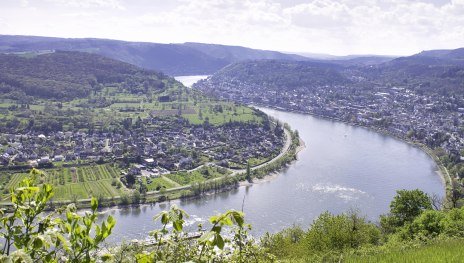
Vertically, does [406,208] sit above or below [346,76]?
below

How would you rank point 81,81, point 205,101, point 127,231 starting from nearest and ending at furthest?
point 127,231 < point 205,101 < point 81,81

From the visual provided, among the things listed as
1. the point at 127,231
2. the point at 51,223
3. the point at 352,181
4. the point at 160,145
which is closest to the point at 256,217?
the point at 127,231

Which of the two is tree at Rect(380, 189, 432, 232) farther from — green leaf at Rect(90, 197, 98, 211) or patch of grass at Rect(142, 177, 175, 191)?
patch of grass at Rect(142, 177, 175, 191)

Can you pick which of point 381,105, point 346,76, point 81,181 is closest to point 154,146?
point 81,181

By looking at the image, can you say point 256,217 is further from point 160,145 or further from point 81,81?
point 81,81

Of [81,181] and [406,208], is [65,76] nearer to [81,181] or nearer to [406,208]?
[81,181]

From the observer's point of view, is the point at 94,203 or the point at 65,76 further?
the point at 65,76

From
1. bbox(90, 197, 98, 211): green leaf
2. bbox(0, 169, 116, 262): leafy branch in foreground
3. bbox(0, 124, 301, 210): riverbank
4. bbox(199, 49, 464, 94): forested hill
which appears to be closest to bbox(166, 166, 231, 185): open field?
bbox(0, 124, 301, 210): riverbank
